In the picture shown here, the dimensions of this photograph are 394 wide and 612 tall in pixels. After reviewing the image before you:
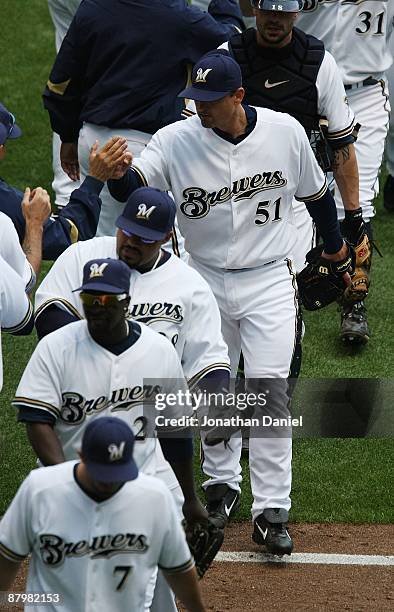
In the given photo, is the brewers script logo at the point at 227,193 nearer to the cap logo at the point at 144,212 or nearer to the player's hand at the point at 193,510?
the cap logo at the point at 144,212

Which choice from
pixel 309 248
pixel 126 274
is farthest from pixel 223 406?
pixel 309 248

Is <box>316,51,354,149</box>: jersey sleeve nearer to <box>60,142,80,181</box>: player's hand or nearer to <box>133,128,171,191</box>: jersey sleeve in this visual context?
<box>133,128,171,191</box>: jersey sleeve

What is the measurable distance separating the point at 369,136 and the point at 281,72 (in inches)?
72.9

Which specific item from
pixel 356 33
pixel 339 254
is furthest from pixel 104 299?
pixel 356 33

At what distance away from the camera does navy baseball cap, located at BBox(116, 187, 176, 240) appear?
16.4ft

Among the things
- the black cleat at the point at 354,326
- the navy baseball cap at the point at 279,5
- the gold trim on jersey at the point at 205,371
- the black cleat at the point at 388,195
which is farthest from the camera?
→ the black cleat at the point at 388,195

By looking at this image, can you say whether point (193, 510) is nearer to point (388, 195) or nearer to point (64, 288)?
point (64, 288)

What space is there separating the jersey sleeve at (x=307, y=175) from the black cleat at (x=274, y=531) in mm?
1445

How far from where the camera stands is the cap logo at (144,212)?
4996 millimetres

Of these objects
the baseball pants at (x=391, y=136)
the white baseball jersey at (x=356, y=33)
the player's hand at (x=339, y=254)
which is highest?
the player's hand at (x=339, y=254)

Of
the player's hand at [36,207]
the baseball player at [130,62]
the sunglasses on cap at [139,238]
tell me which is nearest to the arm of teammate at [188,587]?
the sunglasses on cap at [139,238]

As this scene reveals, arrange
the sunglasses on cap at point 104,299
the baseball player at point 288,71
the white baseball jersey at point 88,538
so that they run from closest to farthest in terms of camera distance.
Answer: the white baseball jersey at point 88,538
the sunglasses on cap at point 104,299
the baseball player at point 288,71

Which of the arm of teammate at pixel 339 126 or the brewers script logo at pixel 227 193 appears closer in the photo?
the brewers script logo at pixel 227 193

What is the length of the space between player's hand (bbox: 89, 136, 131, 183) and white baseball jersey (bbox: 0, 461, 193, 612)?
6.92ft
